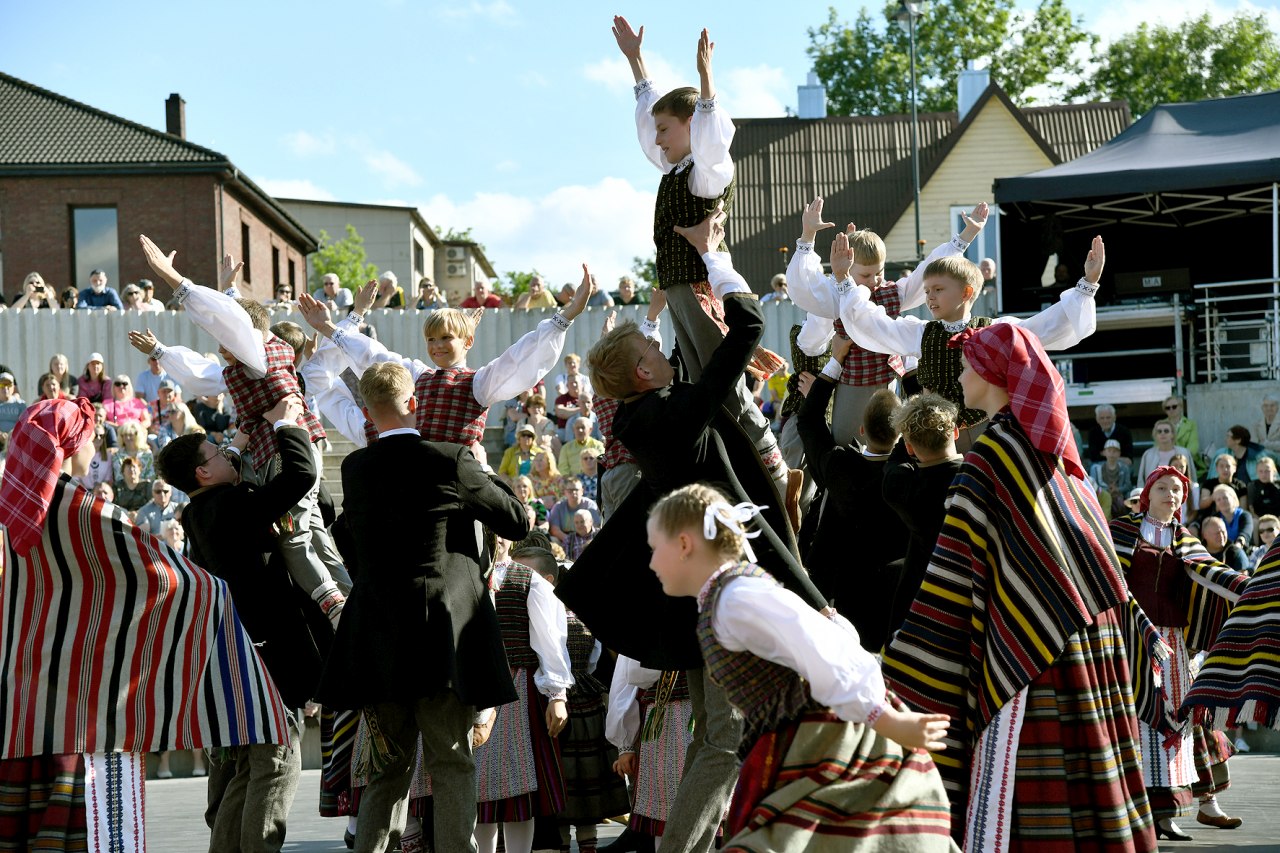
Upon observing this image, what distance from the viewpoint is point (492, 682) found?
573 centimetres

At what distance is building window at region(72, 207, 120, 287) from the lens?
1447 inches

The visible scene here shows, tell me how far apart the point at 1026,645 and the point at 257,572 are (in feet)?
10.3

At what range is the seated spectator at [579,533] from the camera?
13.5 meters

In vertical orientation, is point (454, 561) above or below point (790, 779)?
above

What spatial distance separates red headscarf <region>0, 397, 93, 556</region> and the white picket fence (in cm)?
1724

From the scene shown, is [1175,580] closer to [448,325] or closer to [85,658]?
[448,325]

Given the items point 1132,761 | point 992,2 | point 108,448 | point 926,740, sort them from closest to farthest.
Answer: point 926,740 → point 1132,761 → point 108,448 → point 992,2

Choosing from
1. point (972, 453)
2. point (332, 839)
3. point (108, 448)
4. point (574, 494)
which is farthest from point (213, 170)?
point (972, 453)

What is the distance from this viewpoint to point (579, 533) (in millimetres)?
13547

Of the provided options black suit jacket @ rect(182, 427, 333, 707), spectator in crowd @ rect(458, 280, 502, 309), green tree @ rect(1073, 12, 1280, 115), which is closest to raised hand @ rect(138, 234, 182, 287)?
black suit jacket @ rect(182, 427, 333, 707)

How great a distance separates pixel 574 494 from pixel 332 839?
22.3ft

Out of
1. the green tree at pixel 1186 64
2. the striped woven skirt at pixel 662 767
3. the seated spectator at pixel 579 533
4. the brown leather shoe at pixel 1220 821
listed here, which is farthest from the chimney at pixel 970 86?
the striped woven skirt at pixel 662 767

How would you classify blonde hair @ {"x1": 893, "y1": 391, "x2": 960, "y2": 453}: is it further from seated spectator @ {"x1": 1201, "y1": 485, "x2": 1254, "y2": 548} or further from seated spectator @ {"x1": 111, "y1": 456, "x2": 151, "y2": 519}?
seated spectator @ {"x1": 111, "y1": 456, "x2": 151, "y2": 519}

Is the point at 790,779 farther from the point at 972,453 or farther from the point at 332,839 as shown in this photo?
the point at 332,839
